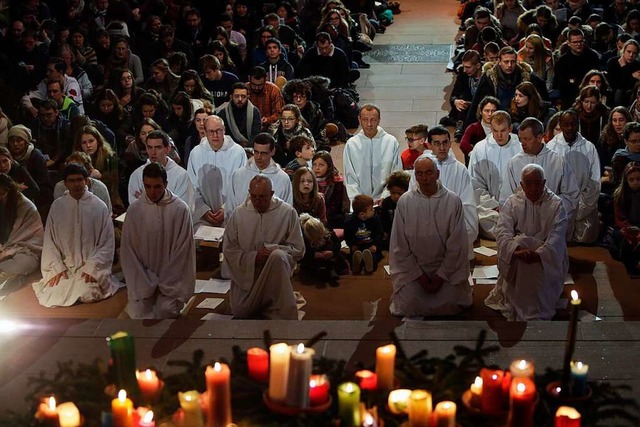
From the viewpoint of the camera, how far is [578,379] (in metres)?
5.58

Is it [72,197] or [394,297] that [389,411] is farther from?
[72,197]

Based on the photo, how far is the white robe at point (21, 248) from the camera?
10.3 metres

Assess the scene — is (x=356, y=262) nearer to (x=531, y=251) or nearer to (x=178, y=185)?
(x=531, y=251)

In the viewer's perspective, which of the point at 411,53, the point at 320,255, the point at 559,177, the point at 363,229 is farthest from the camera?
the point at 411,53

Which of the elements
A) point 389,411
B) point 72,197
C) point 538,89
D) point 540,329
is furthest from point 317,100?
point 389,411

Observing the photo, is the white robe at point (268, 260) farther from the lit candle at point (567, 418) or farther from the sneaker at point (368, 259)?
the lit candle at point (567, 418)

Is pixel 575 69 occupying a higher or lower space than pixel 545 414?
higher

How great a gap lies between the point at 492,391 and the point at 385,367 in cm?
58

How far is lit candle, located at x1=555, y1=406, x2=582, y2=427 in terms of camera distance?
529 centimetres

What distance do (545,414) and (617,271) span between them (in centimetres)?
477

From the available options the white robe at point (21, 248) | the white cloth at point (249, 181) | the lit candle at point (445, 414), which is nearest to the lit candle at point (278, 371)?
the lit candle at point (445, 414)

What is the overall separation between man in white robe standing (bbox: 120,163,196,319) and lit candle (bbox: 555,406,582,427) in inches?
178

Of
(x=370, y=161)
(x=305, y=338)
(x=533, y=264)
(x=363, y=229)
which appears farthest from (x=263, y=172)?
(x=305, y=338)

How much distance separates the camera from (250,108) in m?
12.8
